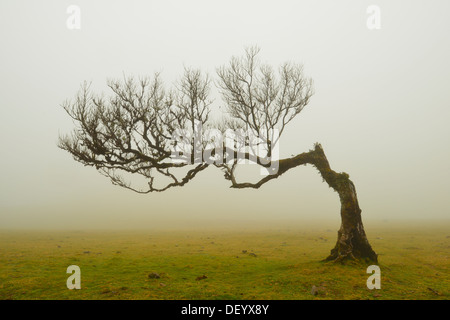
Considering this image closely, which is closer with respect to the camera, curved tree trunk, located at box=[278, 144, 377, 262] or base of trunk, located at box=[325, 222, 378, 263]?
base of trunk, located at box=[325, 222, 378, 263]

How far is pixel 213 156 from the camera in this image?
19547 mm

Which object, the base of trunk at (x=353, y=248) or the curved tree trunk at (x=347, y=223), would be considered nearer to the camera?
the base of trunk at (x=353, y=248)

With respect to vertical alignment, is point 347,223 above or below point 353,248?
above

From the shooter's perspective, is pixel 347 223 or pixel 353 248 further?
pixel 347 223

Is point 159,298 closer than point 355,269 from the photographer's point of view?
Yes

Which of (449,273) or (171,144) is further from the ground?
(171,144)

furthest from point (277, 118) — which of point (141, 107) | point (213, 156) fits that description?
point (141, 107)

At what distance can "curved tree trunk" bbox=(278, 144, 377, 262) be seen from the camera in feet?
54.2

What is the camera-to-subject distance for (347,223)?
17.0 metres

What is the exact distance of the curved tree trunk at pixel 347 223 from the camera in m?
16.5
